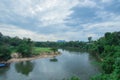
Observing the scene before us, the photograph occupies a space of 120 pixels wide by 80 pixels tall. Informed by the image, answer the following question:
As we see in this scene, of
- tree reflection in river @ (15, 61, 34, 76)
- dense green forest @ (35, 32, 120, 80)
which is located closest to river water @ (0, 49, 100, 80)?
tree reflection in river @ (15, 61, 34, 76)

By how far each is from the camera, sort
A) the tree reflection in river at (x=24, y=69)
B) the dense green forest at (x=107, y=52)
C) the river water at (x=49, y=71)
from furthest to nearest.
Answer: the tree reflection in river at (x=24, y=69) → the river water at (x=49, y=71) → the dense green forest at (x=107, y=52)

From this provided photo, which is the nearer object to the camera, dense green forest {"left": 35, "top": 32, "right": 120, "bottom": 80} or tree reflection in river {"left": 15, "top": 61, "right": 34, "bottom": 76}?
dense green forest {"left": 35, "top": 32, "right": 120, "bottom": 80}

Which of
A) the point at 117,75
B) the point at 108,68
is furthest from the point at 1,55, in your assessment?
the point at 117,75

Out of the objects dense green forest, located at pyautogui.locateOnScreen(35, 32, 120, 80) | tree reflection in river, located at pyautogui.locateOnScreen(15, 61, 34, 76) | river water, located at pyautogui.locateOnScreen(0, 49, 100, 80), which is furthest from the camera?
tree reflection in river, located at pyautogui.locateOnScreen(15, 61, 34, 76)

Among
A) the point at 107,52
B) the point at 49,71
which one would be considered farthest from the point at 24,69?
the point at 107,52

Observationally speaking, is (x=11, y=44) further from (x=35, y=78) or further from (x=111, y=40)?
(x=35, y=78)

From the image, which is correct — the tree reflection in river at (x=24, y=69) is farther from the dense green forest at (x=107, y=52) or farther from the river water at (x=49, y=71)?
the dense green forest at (x=107, y=52)

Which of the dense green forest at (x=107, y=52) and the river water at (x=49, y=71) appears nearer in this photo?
the dense green forest at (x=107, y=52)

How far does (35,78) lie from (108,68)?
11.9 m

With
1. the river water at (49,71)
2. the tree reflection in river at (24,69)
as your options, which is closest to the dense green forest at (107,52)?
the river water at (49,71)

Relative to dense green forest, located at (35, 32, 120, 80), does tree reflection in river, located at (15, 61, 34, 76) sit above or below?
below

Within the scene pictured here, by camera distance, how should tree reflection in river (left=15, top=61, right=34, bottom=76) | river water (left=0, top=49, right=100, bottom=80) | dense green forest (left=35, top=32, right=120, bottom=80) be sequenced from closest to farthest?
dense green forest (left=35, top=32, right=120, bottom=80) < river water (left=0, top=49, right=100, bottom=80) < tree reflection in river (left=15, top=61, right=34, bottom=76)

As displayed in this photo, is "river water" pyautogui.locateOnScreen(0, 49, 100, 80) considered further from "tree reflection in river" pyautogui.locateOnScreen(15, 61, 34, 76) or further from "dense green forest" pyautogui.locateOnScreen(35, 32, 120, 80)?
"dense green forest" pyautogui.locateOnScreen(35, 32, 120, 80)

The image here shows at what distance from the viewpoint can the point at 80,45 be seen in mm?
107062
